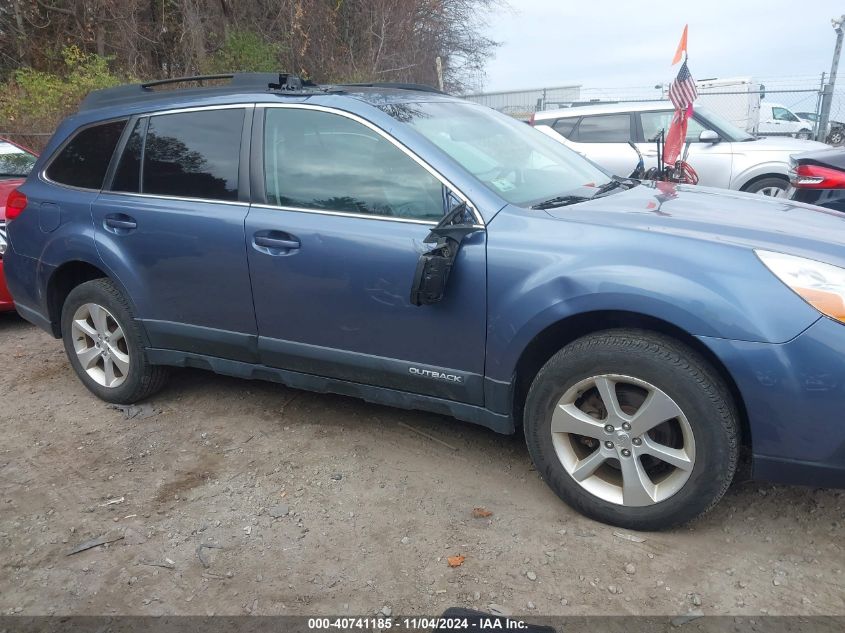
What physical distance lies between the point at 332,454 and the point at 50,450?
1.55 m

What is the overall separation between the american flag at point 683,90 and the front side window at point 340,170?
6.12m

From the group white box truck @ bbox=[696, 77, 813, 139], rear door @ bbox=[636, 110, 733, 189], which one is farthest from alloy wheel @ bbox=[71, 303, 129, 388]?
white box truck @ bbox=[696, 77, 813, 139]

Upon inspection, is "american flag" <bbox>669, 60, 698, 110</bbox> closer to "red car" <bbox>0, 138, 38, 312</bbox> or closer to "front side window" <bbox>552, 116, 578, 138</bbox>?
"front side window" <bbox>552, 116, 578, 138</bbox>

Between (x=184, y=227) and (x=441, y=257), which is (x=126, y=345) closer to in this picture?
(x=184, y=227)

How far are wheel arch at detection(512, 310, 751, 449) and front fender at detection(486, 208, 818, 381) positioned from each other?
Result: 6 cm

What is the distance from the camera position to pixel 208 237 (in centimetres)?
340

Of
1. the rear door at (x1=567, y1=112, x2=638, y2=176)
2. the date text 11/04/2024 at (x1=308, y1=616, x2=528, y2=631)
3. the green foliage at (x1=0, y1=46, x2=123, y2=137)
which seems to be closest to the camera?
the date text 11/04/2024 at (x1=308, y1=616, x2=528, y2=631)

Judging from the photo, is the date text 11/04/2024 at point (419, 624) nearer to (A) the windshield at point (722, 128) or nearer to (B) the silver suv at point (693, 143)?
(B) the silver suv at point (693, 143)

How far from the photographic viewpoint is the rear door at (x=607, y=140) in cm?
896

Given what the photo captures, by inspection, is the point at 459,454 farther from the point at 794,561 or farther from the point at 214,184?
the point at 214,184

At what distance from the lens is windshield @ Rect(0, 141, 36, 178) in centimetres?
650

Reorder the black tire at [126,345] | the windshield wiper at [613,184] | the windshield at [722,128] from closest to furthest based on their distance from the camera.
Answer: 1. the windshield wiper at [613,184]
2. the black tire at [126,345]
3. the windshield at [722,128]

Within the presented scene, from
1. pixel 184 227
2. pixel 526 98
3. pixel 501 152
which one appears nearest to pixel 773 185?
pixel 501 152

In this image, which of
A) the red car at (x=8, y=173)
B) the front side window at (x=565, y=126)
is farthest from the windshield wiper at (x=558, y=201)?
the front side window at (x=565, y=126)
